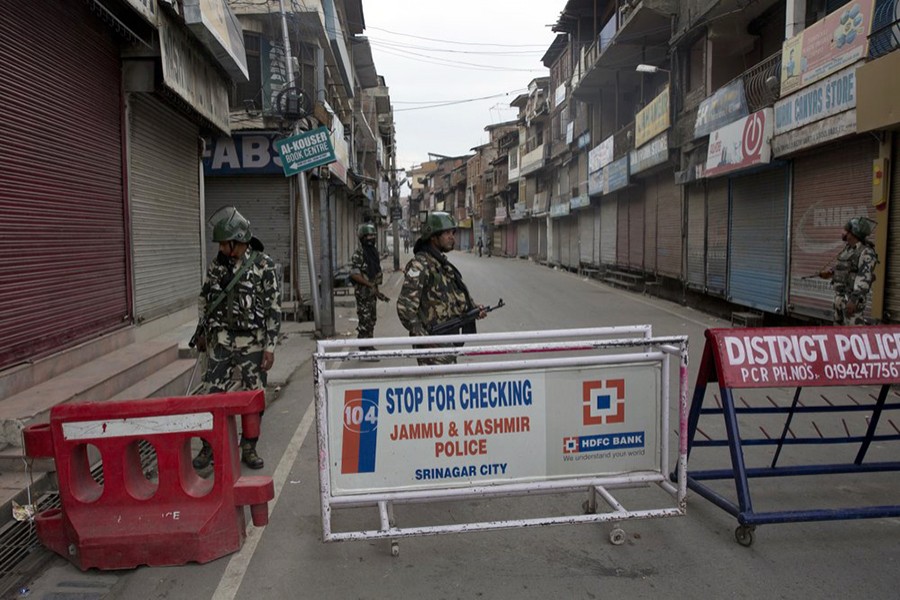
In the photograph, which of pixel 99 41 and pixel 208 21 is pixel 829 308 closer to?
pixel 208 21

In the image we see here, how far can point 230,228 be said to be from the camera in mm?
4973

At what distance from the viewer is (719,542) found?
3787mm

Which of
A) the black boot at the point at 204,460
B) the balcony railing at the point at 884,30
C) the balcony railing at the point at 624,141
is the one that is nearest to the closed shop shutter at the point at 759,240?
the balcony railing at the point at 884,30

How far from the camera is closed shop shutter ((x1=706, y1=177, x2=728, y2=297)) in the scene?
14907 millimetres

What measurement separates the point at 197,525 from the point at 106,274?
4.98 metres

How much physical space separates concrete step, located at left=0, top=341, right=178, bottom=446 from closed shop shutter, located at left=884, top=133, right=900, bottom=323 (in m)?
9.12

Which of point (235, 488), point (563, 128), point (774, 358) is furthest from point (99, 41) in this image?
point (563, 128)

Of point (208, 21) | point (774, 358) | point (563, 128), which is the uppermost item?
point (563, 128)

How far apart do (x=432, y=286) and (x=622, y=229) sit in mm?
20473

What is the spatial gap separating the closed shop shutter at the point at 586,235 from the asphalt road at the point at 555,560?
25487 mm

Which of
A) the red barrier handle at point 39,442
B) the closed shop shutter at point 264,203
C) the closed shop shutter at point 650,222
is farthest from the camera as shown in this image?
the closed shop shutter at point 650,222

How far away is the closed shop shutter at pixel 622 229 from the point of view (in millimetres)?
24047

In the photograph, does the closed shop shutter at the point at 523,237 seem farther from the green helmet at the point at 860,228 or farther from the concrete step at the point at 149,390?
the concrete step at the point at 149,390

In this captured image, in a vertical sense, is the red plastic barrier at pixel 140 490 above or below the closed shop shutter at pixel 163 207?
below
